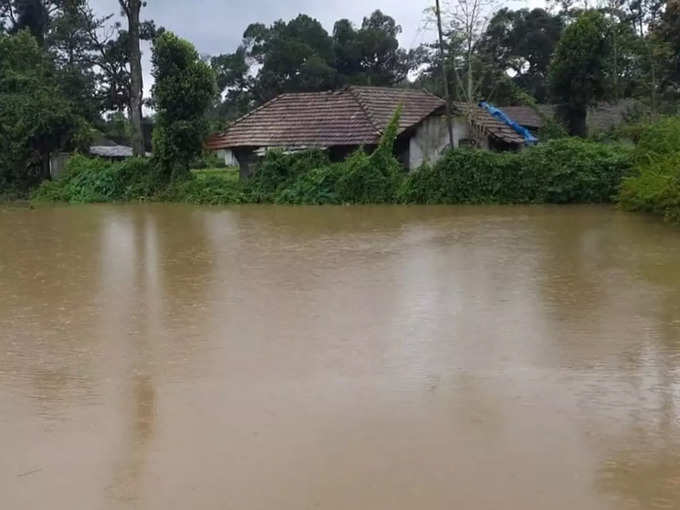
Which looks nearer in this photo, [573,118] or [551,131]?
[551,131]

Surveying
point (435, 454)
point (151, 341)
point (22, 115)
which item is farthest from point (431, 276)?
point (22, 115)

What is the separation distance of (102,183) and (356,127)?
318 inches

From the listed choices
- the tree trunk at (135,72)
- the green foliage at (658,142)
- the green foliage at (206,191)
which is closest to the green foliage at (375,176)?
the green foliage at (206,191)

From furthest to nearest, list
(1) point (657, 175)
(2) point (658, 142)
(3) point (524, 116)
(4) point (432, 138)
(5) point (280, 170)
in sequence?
(3) point (524, 116), (4) point (432, 138), (5) point (280, 170), (2) point (658, 142), (1) point (657, 175)

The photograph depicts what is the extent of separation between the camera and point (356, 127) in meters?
23.6

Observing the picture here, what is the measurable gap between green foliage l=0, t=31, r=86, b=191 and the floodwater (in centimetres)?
1625

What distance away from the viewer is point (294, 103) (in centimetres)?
2600

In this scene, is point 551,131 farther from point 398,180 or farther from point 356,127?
point 356,127

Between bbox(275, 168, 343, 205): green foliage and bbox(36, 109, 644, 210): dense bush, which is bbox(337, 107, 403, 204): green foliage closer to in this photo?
bbox(36, 109, 644, 210): dense bush

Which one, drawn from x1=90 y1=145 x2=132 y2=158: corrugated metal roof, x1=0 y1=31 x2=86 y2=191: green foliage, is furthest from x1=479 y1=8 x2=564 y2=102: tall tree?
x1=0 y1=31 x2=86 y2=191: green foliage

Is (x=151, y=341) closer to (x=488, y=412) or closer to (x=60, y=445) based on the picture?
(x=60, y=445)

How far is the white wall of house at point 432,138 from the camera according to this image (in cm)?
2420

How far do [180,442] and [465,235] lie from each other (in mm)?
10187

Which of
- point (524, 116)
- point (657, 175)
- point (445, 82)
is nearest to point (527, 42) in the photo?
point (524, 116)
